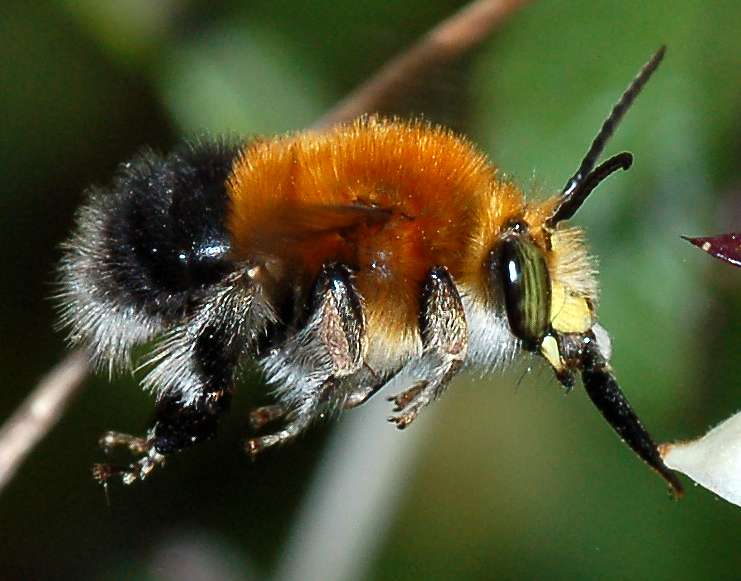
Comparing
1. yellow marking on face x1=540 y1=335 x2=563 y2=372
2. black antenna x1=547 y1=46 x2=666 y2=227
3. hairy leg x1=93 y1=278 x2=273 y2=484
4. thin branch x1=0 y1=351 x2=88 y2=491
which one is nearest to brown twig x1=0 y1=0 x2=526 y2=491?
thin branch x1=0 y1=351 x2=88 y2=491

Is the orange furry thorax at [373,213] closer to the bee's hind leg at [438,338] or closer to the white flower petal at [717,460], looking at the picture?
the bee's hind leg at [438,338]

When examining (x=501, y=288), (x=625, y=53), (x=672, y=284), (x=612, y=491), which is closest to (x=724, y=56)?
(x=625, y=53)

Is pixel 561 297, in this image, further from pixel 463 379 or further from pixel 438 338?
pixel 463 379

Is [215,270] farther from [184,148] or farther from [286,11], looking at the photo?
[286,11]

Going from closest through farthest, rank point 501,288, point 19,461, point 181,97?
1. point 501,288
2. point 19,461
3. point 181,97

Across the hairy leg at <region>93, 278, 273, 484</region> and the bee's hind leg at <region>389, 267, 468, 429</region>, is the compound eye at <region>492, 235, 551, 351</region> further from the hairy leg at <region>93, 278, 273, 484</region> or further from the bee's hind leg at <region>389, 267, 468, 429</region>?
the hairy leg at <region>93, 278, 273, 484</region>
